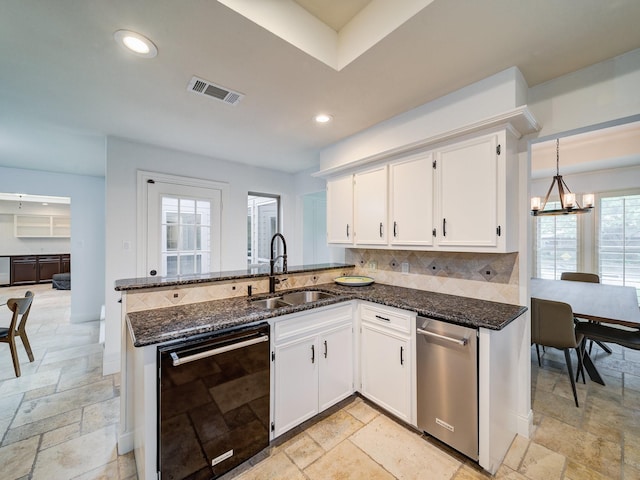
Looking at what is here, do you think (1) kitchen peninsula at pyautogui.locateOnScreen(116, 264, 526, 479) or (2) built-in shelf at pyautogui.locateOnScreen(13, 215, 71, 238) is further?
(2) built-in shelf at pyautogui.locateOnScreen(13, 215, 71, 238)

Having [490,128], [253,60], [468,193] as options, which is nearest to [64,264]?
[253,60]

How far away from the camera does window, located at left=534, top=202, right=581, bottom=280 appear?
15.9ft

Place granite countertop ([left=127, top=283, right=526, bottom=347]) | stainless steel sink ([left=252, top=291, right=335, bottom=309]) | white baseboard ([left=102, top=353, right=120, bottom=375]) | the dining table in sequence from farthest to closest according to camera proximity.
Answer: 1. white baseboard ([left=102, top=353, right=120, bottom=375])
2. stainless steel sink ([left=252, top=291, right=335, bottom=309])
3. the dining table
4. granite countertop ([left=127, top=283, right=526, bottom=347])

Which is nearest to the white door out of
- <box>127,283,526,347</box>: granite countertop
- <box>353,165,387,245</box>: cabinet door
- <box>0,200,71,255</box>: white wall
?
<box>127,283,526,347</box>: granite countertop

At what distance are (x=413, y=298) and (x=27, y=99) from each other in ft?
12.1

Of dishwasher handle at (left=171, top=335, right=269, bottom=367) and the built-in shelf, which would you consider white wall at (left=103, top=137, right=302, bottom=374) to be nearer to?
dishwasher handle at (left=171, top=335, right=269, bottom=367)

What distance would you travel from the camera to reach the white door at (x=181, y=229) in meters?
3.34

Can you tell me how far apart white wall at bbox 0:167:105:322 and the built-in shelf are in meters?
5.63

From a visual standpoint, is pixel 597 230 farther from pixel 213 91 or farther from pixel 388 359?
pixel 213 91

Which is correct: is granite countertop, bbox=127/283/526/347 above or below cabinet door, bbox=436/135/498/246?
below

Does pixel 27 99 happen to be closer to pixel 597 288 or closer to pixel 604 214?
pixel 597 288

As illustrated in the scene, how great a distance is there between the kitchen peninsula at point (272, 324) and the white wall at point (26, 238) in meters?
10.0

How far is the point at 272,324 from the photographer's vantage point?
1782 mm

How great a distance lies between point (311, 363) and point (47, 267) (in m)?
10.7
